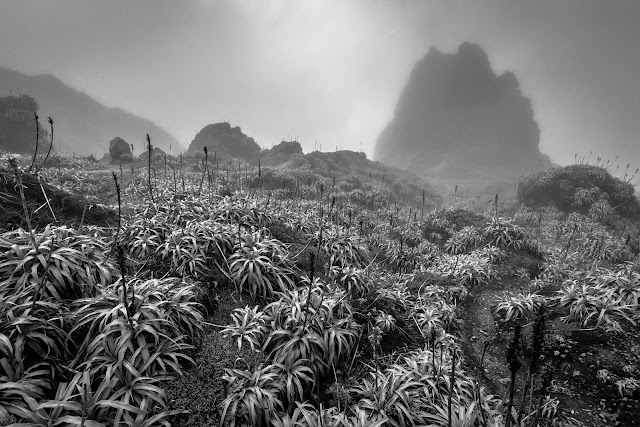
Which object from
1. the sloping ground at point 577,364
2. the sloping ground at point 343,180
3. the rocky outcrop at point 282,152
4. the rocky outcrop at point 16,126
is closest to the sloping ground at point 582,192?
the sloping ground at point 343,180

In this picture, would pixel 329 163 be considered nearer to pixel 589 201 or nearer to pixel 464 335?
pixel 589 201

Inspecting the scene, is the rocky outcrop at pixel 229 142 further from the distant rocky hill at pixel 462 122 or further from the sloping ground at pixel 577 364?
the distant rocky hill at pixel 462 122

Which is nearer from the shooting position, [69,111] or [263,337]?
[263,337]

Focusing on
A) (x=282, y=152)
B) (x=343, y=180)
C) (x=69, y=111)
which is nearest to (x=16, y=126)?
(x=282, y=152)

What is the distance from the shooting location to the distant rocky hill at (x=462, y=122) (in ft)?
323

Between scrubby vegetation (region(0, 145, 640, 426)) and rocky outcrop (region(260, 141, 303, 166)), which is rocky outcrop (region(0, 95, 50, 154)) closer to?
rocky outcrop (region(260, 141, 303, 166))

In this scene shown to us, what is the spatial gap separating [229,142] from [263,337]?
57.7 metres

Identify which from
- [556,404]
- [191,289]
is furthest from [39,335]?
[556,404]

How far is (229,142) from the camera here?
56156 millimetres

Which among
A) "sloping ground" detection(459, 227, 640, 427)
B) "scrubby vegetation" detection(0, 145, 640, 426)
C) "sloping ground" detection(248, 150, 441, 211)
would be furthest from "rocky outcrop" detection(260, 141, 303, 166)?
"sloping ground" detection(459, 227, 640, 427)

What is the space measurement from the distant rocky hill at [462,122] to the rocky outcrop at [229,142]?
212 feet

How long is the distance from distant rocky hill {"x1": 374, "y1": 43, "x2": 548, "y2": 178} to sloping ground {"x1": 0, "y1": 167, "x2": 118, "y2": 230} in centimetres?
9650

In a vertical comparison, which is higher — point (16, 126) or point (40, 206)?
point (16, 126)

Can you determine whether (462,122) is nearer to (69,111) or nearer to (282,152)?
(282,152)
